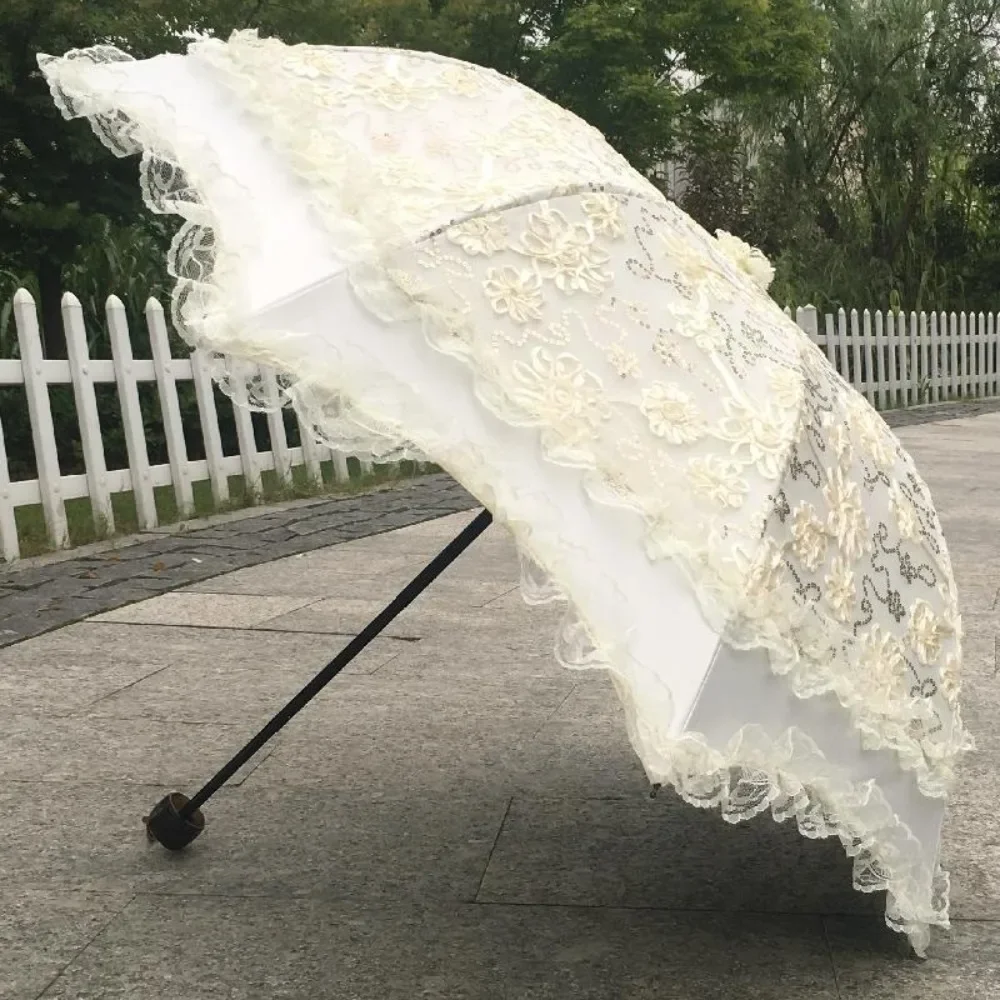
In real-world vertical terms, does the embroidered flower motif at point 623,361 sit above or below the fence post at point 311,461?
above

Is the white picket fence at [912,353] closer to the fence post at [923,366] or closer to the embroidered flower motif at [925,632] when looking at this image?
the fence post at [923,366]

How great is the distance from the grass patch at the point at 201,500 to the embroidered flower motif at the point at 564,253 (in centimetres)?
430

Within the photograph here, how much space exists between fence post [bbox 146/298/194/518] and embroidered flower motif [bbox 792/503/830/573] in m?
5.26

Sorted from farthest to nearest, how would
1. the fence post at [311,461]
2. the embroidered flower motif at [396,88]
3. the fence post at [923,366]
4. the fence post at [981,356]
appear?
the fence post at [981,356]
the fence post at [923,366]
the fence post at [311,461]
the embroidered flower motif at [396,88]

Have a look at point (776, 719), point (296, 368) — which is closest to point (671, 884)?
point (776, 719)

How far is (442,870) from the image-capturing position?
A: 2373mm

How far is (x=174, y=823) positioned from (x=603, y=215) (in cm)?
133

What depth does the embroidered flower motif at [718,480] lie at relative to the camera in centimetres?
160

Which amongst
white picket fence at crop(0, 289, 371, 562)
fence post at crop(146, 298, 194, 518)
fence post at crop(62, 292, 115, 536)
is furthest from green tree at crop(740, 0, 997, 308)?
fence post at crop(62, 292, 115, 536)

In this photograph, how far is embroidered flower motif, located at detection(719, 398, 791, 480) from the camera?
1664 millimetres

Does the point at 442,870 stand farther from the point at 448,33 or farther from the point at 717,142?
the point at 717,142

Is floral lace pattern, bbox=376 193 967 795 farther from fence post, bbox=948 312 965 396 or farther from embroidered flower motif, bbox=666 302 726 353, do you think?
fence post, bbox=948 312 965 396

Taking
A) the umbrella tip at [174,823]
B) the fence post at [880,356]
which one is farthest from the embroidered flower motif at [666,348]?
the fence post at [880,356]

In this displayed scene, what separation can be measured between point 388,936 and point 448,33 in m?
14.8
